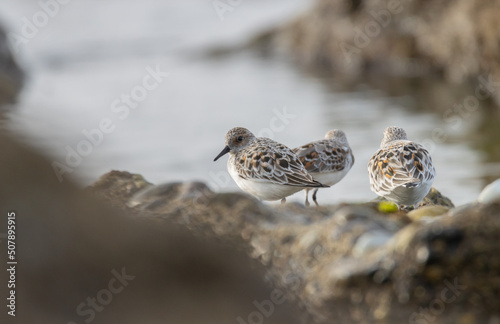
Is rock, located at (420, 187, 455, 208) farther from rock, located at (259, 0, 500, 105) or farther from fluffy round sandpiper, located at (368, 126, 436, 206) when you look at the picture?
rock, located at (259, 0, 500, 105)

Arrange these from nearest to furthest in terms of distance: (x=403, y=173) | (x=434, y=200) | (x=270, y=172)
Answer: (x=403, y=173) < (x=270, y=172) < (x=434, y=200)

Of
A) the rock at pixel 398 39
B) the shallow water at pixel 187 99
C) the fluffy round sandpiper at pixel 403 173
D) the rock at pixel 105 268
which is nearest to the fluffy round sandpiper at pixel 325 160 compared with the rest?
the fluffy round sandpiper at pixel 403 173

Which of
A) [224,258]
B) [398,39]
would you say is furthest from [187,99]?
[224,258]

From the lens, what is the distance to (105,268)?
424 cm

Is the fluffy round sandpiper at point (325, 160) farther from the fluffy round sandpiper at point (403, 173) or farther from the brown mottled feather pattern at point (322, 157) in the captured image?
the fluffy round sandpiper at point (403, 173)

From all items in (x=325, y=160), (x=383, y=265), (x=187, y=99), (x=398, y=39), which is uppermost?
(x=398, y=39)

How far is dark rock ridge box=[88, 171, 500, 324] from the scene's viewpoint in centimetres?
534

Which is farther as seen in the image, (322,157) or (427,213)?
(322,157)

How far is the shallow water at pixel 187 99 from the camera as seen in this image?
17.3 m

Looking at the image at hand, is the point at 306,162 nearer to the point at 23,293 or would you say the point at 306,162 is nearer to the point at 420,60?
the point at 23,293

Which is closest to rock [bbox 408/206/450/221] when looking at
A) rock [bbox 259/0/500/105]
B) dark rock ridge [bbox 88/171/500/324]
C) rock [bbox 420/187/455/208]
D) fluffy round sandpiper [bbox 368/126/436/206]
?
fluffy round sandpiper [bbox 368/126/436/206]

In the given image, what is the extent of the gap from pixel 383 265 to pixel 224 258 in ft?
4.26

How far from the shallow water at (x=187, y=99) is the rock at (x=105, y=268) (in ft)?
0.95

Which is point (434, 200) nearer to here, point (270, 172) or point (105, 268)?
point (270, 172)
